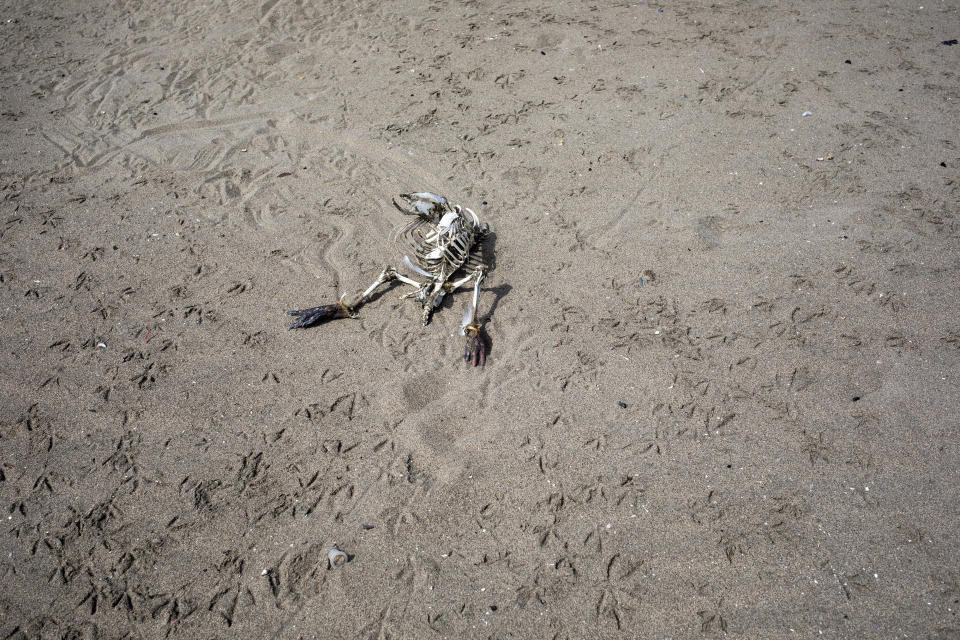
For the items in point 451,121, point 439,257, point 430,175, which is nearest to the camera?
point 439,257

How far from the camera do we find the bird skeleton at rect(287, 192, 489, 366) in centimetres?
429

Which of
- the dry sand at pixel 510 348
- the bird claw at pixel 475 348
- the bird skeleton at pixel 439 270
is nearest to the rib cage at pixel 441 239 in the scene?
the bird skeleton at pixel 439 270

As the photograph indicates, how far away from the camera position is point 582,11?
784 cm

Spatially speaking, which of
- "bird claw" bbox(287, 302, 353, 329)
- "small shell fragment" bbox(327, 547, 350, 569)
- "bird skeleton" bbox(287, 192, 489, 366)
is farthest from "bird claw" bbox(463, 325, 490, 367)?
"small shell fragment" bbox(327, 547, 350, 569)

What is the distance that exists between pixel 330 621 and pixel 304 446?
1.08m

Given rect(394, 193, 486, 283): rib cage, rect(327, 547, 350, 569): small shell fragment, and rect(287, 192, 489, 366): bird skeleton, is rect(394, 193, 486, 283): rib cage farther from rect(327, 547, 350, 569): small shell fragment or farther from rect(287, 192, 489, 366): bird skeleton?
rect(327, 547, 350, 569): small shell fragment

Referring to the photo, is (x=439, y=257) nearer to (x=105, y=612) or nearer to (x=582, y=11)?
(x=105, y=612)

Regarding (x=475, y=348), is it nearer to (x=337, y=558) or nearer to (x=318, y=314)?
(x=318, y=314)

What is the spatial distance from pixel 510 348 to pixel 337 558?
180cm

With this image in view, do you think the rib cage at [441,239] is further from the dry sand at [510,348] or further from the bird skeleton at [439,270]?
the dry sand at [510,348]

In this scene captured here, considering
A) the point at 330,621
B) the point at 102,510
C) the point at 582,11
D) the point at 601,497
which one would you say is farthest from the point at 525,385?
the point at 582,11

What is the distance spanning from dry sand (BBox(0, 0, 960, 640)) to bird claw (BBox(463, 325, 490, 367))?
0.29 feet

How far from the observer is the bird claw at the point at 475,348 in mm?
4121

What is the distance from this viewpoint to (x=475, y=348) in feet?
13.6
